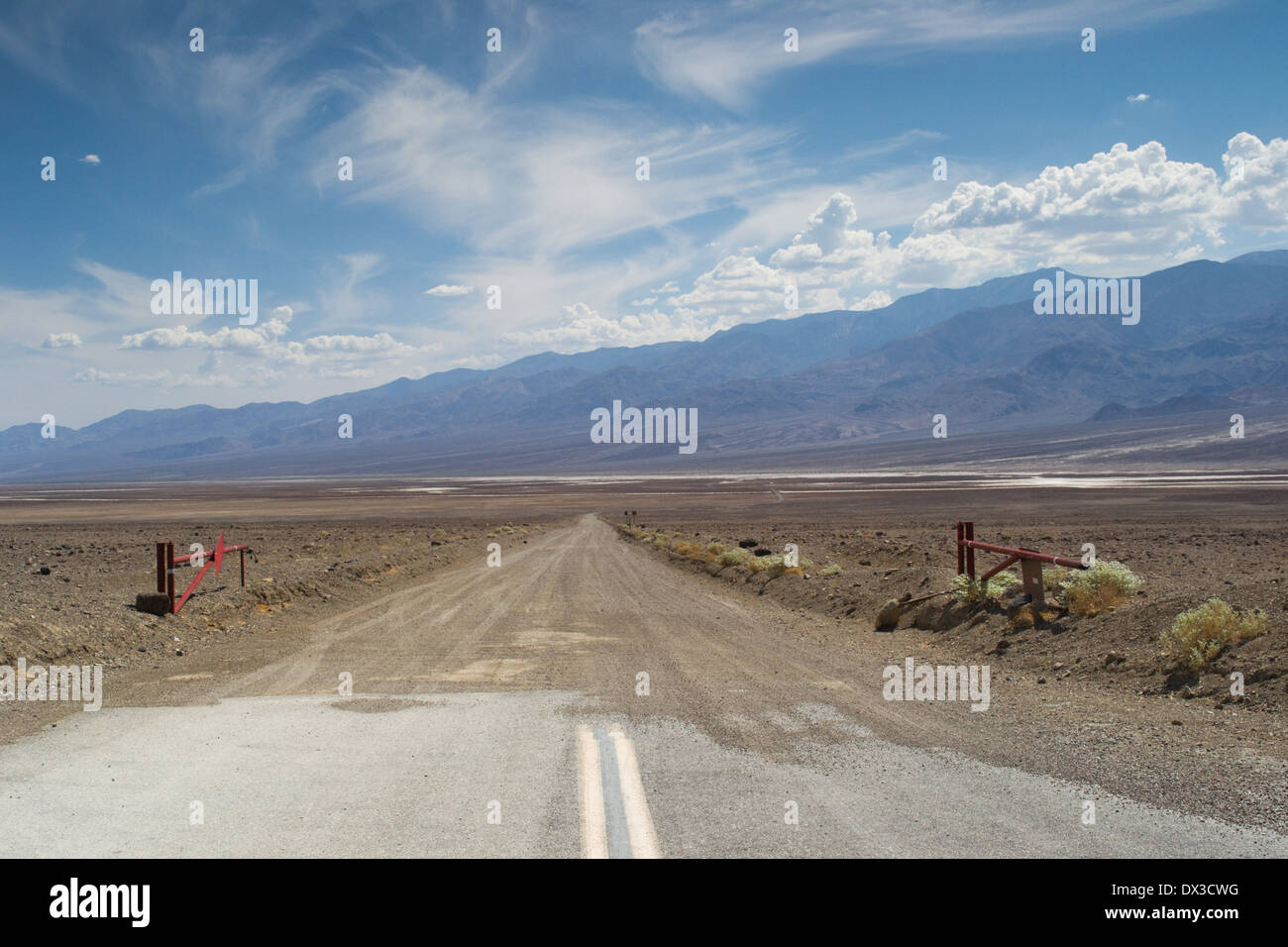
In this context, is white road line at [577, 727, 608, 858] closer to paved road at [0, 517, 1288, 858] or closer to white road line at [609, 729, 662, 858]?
paved road at [0, 517, 1288, 858]

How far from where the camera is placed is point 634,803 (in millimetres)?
5523

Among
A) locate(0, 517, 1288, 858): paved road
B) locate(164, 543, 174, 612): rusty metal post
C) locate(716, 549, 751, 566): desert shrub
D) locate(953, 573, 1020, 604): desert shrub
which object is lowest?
locate(716, 549, 751, 566): desert shrub

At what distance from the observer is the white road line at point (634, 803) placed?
4.77 metres

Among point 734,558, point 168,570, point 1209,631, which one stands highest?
point 168,570

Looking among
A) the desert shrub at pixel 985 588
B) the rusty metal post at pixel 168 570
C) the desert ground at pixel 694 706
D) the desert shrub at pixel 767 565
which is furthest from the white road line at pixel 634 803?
the desert shrub at pixel 767 565

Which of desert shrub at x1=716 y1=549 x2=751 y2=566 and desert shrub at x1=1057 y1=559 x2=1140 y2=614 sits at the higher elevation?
desert shrub at x1=1057 y1=559 x2=1140 y2=614

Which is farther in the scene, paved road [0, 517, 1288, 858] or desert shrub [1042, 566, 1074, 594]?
desert shrub [1042, 566, 1074, 594]

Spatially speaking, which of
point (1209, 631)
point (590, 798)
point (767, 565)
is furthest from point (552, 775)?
point (767, 565)

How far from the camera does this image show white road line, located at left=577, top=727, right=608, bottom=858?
4.80 m

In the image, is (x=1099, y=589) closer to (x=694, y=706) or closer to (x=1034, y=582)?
(x=1034, y=582)

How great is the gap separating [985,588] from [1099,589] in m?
2.09

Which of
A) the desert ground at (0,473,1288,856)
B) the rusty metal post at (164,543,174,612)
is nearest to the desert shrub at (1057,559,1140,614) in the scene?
the desert ground at (0,473,1288,856)

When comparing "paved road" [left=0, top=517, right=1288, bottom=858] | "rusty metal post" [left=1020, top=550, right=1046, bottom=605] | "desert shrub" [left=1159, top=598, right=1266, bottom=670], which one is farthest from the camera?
"rusty metal post" [left=1020, top=550, right=1046, bottom=605]
